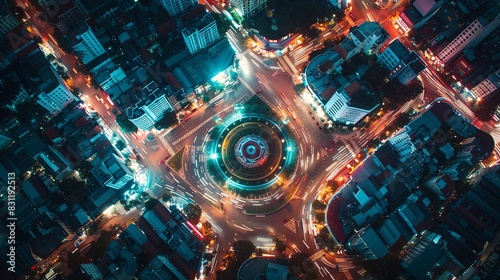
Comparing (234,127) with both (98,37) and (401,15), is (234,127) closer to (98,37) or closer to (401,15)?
(98,37)

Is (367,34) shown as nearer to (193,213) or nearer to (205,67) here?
(205,67)

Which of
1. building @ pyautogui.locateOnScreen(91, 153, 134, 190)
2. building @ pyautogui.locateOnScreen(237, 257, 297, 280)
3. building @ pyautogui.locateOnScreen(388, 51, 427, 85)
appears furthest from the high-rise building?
building @ pyautogui.locateOnScreen(388, 51, 427, 85)

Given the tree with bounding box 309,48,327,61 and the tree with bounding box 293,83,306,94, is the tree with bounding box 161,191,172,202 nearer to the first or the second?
the tree with bounding box 293,83,306,94

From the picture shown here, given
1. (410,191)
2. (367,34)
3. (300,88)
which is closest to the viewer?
(410,191)

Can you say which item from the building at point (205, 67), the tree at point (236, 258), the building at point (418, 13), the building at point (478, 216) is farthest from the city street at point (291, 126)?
the building at point (478, 216)

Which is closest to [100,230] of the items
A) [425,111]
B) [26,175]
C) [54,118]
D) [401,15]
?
[26,175]

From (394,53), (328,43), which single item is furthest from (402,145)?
(328,43)

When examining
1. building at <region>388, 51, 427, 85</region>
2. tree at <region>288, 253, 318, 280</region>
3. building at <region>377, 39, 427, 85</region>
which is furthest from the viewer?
building at <region>377, 39, 427, 85</region>
